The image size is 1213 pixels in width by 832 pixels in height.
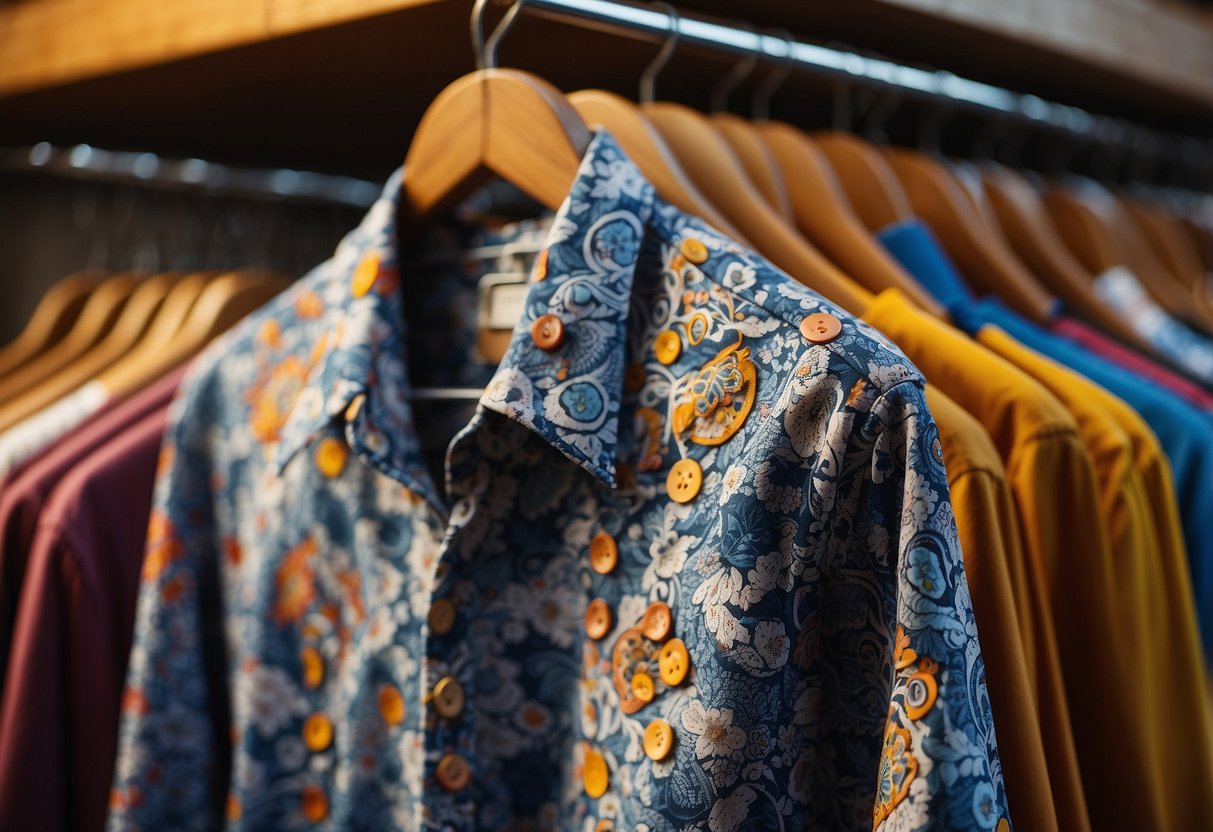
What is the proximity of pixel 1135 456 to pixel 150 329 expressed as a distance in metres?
0.95

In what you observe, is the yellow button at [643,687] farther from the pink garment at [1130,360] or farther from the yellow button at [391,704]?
the pink garment at [1130,360]

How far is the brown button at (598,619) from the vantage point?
1.98 ft

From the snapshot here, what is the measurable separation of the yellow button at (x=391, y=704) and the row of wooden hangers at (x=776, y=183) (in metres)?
0.33

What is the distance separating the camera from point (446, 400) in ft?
2.51

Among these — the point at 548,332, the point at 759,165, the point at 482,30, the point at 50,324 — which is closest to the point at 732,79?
the point at 759,165

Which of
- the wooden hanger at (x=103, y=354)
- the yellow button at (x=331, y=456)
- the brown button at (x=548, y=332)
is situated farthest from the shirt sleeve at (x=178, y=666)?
the brown button at (x=548, y=332)

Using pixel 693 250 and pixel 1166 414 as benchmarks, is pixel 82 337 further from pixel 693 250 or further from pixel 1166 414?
pixel 1166 414

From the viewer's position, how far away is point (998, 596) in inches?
20.7

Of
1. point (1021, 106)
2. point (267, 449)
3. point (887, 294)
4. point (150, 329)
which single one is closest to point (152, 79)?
point (150, 329)

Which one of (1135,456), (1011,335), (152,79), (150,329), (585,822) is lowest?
(585,822)

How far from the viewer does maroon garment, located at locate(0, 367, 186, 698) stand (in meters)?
0.76

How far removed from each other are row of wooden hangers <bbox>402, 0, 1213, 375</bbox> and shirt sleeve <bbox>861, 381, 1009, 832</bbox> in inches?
6.5

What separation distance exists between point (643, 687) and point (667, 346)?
0.20 m

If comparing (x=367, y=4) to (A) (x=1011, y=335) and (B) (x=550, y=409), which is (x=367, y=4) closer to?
(B) (x=550, y=409)
